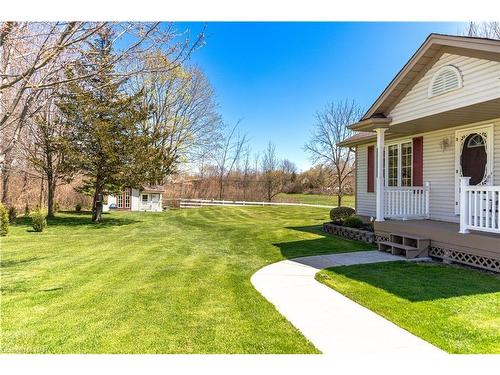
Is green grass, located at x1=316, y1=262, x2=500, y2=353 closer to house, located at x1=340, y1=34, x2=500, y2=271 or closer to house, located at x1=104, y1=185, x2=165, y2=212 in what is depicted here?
house, located at x1=340, y1=34, x2=500, y2=271

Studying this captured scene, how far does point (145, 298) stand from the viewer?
4.15 meters

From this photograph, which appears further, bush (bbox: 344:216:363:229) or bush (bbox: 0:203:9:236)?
bush (bbox: 0:203:9:236)

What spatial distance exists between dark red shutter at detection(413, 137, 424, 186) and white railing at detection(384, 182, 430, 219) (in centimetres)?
34

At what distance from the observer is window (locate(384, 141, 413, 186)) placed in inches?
353

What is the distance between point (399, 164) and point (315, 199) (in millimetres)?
12456

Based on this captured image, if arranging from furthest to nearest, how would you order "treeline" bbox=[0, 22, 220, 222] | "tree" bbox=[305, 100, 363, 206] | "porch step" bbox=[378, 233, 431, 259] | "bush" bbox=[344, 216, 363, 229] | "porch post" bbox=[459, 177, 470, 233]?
"tree" bbox=[305, 100, 363, 206]
"bush" bbox=[344, 216, 363, 229]
"porch step" bbox=[378, 233, 431, 259]
"porch post" bbox=[459, 177, 470, 233]
"treeline" bbox=[0, 22, 220, 222]

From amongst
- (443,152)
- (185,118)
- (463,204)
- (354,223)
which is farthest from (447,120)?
(185,118)

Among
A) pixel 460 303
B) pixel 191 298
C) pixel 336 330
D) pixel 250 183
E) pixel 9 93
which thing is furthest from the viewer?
pixel 250 183

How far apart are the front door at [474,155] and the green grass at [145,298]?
2693mm

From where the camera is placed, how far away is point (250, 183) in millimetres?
24750

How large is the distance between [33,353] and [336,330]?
2.73m

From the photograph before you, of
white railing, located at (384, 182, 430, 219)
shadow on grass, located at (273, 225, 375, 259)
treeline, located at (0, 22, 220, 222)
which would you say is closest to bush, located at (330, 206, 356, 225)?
shadow on grass, located at (273, 225, 375, 259)
